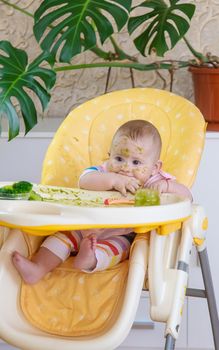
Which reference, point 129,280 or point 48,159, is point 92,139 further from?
point 129,280

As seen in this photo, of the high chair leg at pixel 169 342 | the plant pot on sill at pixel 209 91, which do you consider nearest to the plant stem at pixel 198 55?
the plant pot on sill at pixel 209 91

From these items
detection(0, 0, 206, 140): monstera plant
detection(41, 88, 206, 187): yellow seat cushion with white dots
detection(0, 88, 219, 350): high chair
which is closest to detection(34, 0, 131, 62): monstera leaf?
detection(0, 0, 206, 140): monstera plant

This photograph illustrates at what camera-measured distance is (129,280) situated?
1769 millimetres

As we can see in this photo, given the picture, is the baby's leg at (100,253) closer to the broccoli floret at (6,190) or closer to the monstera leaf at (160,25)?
the broccoli floret at (6,190)

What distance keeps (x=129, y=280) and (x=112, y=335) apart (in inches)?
5.3

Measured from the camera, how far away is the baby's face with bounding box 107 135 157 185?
6.43 feet

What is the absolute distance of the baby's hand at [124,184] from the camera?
1.95 meters

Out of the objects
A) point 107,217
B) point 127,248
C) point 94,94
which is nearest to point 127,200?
point 127,248

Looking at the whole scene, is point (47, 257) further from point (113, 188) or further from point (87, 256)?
point (113, 188)

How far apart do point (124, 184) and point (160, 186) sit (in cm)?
9

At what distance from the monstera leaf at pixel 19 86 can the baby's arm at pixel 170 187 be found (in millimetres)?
433

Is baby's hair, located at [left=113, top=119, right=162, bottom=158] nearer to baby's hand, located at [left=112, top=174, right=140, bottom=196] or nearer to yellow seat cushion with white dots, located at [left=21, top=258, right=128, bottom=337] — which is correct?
baby's hand, located at [left=112, top=174, right=140, bottom=196]

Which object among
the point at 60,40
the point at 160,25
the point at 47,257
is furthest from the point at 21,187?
the point at 160,25

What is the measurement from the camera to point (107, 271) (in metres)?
1.90
